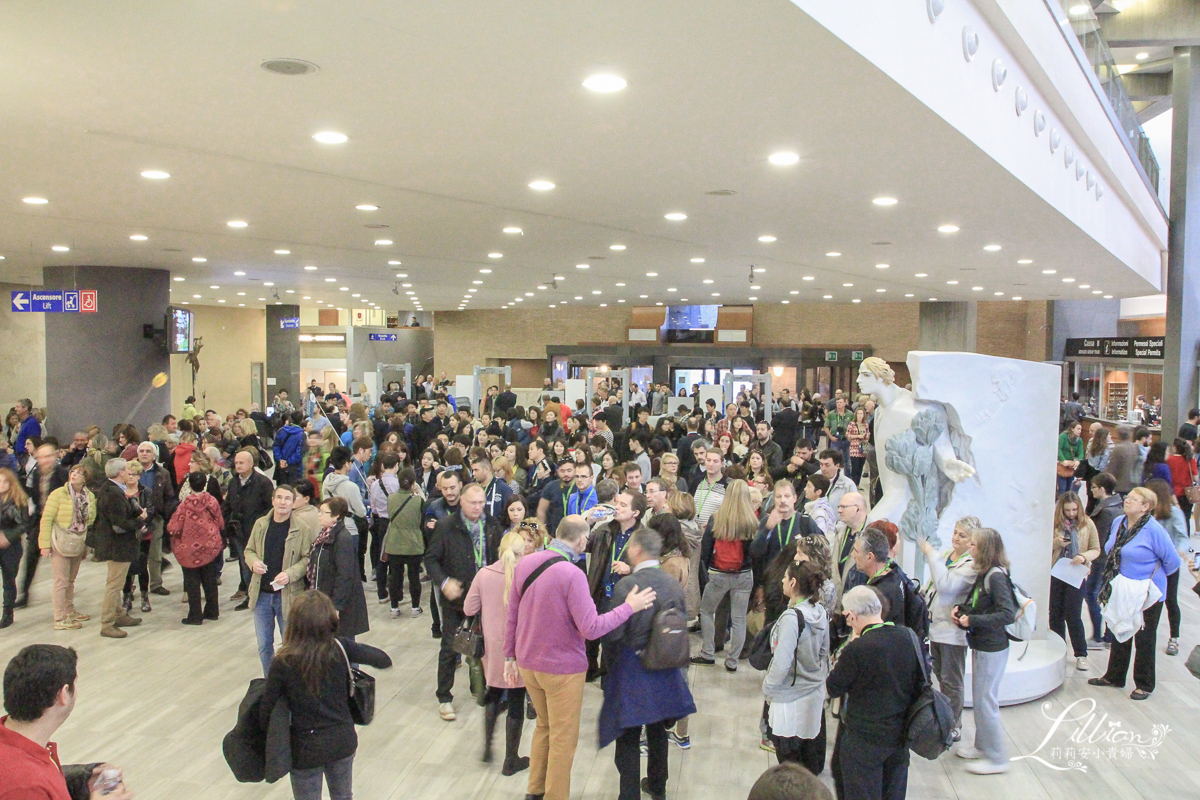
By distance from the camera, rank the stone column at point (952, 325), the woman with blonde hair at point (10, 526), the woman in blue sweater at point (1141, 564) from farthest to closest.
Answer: the stone column at point (952, 325), the woman with blonde hair at point (10, 526), the woman in blue sweater at point (1141, 564)

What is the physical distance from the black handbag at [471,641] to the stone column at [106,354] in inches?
A: 447

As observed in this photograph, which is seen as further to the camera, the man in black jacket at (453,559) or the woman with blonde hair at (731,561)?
the woman with blonde hair at (731,561)

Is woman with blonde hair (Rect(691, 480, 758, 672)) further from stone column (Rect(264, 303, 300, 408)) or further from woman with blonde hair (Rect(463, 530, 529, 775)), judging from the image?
stone column (Rect(264, 303, 300, 408))

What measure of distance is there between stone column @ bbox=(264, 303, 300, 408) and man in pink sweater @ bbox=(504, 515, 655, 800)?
2219 centimetres

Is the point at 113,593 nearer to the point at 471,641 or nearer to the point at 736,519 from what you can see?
the point at 471,641

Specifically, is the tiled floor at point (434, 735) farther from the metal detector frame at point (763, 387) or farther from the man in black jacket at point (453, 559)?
the metal detector frame at point (763, 387)

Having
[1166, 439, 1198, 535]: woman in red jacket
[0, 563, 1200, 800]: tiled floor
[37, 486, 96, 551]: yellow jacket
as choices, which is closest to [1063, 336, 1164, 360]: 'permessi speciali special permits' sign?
[1166, 439, 1198, 535]: woman in red jacket

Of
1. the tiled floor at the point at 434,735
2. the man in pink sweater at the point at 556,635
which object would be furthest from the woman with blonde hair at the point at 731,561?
the man in pink sweater at the point at 556,635

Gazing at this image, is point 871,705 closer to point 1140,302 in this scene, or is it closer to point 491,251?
point 491,251

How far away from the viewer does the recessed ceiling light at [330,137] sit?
218 inches

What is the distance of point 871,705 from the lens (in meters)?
3.76

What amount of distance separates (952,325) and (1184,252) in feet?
19.2

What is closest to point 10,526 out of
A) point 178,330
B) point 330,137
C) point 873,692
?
point 330,137

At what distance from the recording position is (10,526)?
7.62 meters
